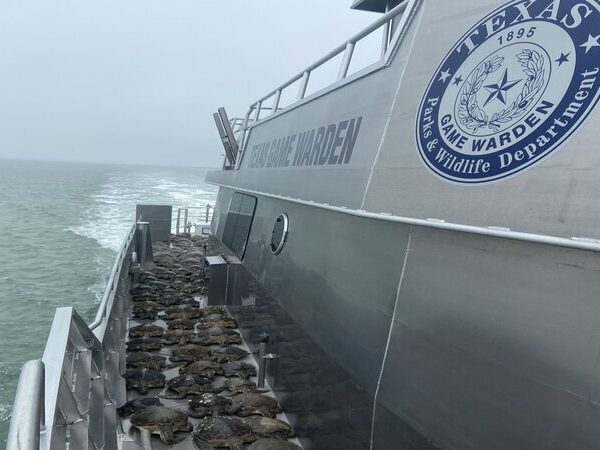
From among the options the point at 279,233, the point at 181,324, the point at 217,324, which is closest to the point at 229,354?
the point at 217,324

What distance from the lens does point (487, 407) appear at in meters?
2.37

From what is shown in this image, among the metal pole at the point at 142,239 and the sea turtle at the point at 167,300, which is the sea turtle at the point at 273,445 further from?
the metal pole at the point at 142,239

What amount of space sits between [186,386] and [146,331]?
7.40ft

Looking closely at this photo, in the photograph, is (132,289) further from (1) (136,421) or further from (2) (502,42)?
(2) (502,42)

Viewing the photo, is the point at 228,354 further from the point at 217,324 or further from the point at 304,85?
the point at 304,85

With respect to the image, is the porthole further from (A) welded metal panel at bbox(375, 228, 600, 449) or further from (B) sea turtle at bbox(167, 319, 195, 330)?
(B) sea turtle at bbox(167, 319, 195, 330)

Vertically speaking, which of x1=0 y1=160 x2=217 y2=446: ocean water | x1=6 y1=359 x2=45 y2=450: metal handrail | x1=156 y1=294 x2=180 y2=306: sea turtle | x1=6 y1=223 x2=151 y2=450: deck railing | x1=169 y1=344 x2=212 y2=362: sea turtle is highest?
x1=6 y1=359 x2=45 y2=450: metal handrail

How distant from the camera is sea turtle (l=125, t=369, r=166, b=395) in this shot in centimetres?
616

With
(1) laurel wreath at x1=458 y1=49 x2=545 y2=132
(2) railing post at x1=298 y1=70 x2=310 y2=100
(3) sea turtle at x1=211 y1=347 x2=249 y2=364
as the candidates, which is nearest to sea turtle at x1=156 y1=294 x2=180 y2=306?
(3) sea turtle at x1=211 y1=347 x2=249 y2=364

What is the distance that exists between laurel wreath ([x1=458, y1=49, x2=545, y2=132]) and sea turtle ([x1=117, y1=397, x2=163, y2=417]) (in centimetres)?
491

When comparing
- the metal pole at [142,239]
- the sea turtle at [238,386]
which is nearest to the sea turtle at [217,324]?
the sea turtle at [238,386]

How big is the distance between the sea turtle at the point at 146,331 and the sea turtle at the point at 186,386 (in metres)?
1.85

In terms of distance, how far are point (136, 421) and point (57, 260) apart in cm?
2014

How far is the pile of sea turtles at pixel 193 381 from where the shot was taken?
506cm
